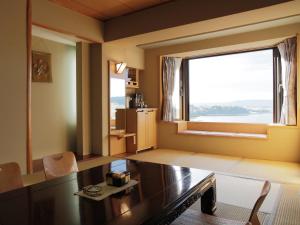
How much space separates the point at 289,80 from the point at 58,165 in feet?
13.9

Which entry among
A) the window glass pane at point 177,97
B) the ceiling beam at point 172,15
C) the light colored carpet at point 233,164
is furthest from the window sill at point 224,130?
the ceiling beam at point 172,15

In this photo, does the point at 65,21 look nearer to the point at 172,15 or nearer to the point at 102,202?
the point at 172,15

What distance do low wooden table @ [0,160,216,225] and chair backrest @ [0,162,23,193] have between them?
0.79 ft

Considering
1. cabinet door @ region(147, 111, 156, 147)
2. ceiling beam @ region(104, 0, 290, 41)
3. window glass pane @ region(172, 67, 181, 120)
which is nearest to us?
ceiling beam @ region(104, 0, 290, 41)

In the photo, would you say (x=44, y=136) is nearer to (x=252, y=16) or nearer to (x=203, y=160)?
(x=203, y=160)

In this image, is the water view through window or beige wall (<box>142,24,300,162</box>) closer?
beige wall (<box>142,24,300,162</box>)

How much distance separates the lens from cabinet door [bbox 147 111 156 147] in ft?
18.8

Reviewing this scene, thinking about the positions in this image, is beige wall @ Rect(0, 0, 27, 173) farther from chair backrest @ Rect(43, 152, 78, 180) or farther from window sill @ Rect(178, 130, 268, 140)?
window sill @ Rect(178, 130, 268, 140)

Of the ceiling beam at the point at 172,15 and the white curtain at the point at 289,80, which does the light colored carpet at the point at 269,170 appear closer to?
the white curtain at the point at 289,80

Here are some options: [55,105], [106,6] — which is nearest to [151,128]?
[55,105]

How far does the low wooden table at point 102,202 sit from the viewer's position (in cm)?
108

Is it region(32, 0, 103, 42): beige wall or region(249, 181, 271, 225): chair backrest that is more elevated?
region(32, 0, 103, 42): beige wall

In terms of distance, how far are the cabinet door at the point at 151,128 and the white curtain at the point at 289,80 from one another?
2778 millimetres

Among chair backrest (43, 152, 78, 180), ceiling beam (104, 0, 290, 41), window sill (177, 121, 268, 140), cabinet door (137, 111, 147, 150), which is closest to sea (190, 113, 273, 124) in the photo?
window sill (177, 121, 268, 140)
